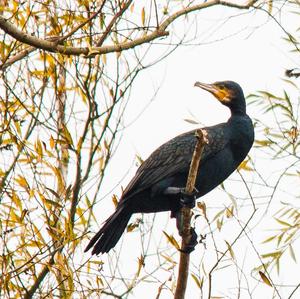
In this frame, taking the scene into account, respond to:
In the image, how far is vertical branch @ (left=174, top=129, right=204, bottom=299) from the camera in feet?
15.0

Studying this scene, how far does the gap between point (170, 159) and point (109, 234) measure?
0.56 m

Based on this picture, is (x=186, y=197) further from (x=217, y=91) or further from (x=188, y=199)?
(x=217, y=91)

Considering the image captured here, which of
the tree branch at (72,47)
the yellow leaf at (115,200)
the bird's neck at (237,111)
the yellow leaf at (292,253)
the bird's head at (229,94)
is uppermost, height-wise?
the bird's head at (229,94)

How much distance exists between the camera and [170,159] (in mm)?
5758

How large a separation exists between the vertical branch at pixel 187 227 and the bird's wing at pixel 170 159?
0.66 metres

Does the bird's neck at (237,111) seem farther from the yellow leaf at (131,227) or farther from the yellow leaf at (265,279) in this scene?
the yellow leaf at (265,279)

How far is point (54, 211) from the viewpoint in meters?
Answer: 5.39

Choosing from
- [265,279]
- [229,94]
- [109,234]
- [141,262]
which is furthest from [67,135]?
[265,279]

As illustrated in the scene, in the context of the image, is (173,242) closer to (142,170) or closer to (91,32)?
(142,170)

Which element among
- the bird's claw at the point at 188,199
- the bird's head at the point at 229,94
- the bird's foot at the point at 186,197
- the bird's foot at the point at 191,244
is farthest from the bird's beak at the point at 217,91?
the bird's foot at the point at 191,244

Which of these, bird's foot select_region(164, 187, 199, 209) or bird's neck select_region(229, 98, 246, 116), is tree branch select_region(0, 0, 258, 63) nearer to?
bird's neck select_region(229, 98, 246, 116)

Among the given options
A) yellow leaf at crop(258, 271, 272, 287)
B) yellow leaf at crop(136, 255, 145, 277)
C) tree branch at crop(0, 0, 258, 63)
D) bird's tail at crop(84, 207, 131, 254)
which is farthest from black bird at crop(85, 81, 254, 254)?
yellow leaf at crop(258, 271, 272, 287)

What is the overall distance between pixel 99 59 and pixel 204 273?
176cm

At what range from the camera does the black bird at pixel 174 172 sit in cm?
559
